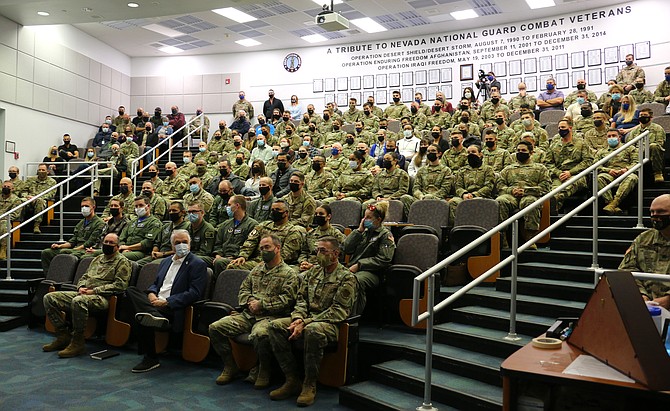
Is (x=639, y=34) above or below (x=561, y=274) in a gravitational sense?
above

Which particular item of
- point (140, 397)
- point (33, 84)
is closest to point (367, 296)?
point (140, 397)

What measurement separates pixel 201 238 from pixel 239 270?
1.31 meters

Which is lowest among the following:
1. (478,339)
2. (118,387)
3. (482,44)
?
(118,387)

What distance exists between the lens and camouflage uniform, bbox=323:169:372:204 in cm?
790

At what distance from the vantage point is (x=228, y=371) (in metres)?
4.89

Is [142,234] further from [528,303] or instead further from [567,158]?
[567,158]

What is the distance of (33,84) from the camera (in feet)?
43.8

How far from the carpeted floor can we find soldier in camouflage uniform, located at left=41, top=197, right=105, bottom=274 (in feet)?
6.68

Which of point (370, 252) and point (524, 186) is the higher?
point (524, 186)

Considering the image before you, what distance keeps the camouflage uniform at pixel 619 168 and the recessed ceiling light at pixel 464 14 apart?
6961 mm

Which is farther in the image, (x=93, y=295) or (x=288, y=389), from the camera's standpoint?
(x=93, y=295)

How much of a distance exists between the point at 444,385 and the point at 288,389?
1269 millimetres

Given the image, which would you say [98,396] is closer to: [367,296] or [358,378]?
[358,378]

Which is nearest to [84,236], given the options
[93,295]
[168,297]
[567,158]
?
[93,295]
